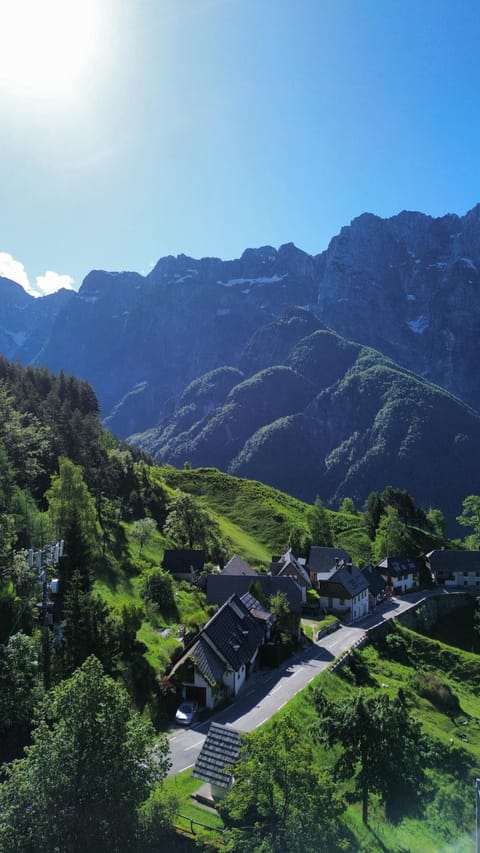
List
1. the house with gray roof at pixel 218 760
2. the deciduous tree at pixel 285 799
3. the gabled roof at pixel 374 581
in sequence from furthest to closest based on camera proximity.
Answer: the gabled roof at pixel 374 581
the house with gray roof at pixel 218 760
the deciduous tree at pixel 285 799

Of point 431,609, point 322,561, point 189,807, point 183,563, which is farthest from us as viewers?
point 322,561

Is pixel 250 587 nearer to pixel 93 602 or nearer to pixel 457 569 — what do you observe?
pixel 93 602

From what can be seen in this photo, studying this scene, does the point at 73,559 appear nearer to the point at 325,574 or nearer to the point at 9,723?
the point at 9,723

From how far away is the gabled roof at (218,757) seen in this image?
90.0 ft

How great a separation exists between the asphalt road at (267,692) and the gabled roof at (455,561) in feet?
108

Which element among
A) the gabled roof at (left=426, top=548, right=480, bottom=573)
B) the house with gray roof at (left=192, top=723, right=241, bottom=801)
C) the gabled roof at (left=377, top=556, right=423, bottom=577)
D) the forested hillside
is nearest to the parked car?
the forested hillside

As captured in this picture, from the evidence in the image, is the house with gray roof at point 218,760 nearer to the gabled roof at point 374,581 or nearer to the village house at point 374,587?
the village house at point 374,587

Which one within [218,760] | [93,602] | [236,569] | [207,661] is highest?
[93,602]

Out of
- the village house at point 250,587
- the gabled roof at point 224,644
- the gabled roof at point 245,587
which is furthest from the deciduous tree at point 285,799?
the gabled roof at point 245,587

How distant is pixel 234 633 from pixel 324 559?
4181 centimetres

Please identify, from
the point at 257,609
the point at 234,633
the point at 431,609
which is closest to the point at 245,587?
the point at 257,609

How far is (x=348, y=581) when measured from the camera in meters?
74.9

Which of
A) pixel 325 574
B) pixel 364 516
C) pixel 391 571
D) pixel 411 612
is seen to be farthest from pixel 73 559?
pixel 364 516

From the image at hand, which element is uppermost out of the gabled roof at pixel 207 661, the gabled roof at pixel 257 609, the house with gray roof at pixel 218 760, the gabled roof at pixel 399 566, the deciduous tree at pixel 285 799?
the deciduous tree at pixel 285 799
